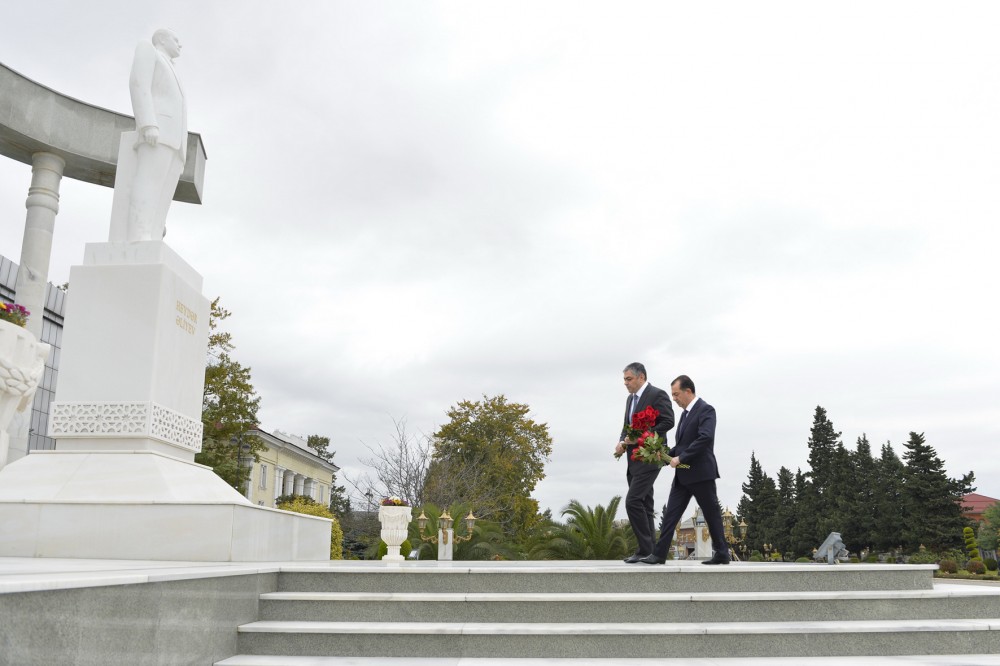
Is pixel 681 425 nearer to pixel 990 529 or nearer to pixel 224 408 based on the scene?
pixel 224 408

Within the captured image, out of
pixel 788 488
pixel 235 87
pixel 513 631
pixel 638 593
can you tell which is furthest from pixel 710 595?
pixel 788 488

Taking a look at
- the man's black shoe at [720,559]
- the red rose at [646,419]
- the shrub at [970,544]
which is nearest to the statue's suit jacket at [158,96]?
the red rose at [646,419]

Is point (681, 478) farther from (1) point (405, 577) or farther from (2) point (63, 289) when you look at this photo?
(2) point (63, 289)

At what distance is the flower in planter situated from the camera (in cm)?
861

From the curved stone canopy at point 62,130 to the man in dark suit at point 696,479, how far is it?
54.4 feet

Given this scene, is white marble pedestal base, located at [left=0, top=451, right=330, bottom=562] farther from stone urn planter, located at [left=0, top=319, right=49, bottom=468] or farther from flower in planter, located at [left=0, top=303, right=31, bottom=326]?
flower in planter, located at [left=0, top=303, right=31, bottom=326]

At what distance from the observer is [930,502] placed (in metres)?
47.8

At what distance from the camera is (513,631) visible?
15.8 ft

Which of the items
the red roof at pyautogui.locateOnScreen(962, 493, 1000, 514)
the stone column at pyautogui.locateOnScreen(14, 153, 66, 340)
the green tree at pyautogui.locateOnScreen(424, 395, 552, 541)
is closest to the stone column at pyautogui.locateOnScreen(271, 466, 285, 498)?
the green tree at pyautogui.locateOnScreen(424, 395, 552, 541)

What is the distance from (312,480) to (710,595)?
5426 cm

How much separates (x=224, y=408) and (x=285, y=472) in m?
25.2

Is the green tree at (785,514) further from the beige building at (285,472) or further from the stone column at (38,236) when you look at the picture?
the stone column at (38,236)

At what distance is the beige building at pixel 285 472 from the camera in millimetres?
43281

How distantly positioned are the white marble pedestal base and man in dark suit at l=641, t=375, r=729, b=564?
3.70 m
